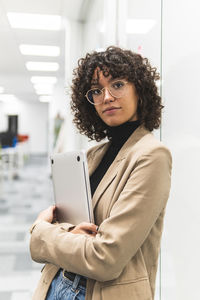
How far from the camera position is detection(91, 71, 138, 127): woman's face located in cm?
94

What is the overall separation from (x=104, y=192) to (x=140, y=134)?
7.5 inches

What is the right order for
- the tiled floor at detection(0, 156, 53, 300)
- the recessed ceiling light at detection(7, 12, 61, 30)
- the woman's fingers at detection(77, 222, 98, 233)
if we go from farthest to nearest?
the recessed ceiling light at detection(7, 12, 61, 30) → the tiled floor at detection(0, 156, 53, 300) → the woman's fingers at detection(77, 222, 98, 233)

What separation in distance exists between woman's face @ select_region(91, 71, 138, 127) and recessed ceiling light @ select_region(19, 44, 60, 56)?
5.27 meters

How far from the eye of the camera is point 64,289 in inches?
36.3

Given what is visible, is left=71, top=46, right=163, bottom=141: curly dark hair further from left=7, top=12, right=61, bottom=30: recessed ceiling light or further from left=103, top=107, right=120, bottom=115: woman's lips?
left=7, top=12, right=61, bottom=30: recessed ceiling light

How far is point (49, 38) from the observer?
17.7 ft

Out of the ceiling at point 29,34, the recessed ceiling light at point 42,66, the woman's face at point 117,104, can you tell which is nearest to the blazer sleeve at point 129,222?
the woman's face at point 117,104

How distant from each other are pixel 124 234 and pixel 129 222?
3 centimetres

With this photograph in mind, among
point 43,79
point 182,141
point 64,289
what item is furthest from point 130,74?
point 43,79

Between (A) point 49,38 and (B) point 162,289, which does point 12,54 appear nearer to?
(A) point 49,38

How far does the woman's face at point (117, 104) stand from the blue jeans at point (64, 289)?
447 millimetres

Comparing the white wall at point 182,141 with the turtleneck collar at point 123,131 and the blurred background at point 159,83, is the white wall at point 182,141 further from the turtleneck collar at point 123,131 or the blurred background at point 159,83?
the turtleneck collar at point 123,131

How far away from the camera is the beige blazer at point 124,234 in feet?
2.51

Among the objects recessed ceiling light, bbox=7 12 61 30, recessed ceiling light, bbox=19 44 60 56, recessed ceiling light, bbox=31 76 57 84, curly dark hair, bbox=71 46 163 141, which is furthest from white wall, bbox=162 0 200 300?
recessed ceiling light, bbox=31 76 57 84
